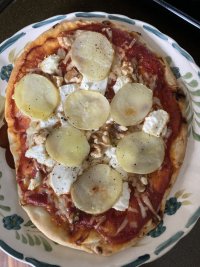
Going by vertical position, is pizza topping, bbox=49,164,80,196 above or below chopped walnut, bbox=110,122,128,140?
below

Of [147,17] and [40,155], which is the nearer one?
[40,155]

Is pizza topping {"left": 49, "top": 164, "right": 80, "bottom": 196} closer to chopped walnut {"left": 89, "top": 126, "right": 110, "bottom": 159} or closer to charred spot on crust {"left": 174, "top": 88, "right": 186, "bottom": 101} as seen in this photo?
chopped walnut {"left": 89, "top": 126, "right": 110, "bottom": 159}

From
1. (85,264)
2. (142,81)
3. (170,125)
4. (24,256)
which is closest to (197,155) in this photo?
(170,125)

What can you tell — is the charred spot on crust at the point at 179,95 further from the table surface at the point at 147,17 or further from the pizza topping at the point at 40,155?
the pizza topping at the point at 40,155

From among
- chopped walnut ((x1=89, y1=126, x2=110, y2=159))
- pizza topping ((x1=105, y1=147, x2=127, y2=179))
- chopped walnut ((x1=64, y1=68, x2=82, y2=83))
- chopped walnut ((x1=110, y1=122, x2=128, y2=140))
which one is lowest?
pizza topping ((x1=105, y1=147, x2=127, y2=179))

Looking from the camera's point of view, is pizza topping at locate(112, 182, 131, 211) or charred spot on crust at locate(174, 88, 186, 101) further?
charred spot on crust at locate(174, 88, 186, 101)

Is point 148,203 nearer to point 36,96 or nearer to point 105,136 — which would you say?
point 105,136

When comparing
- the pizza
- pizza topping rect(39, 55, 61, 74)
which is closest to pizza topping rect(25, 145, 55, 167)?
the pizza

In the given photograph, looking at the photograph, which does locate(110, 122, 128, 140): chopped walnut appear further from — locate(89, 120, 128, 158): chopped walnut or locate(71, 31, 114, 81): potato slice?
locate(71, 31, 114, 81): potato slice

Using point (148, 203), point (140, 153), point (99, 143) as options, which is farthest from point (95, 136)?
point (148, 203)
